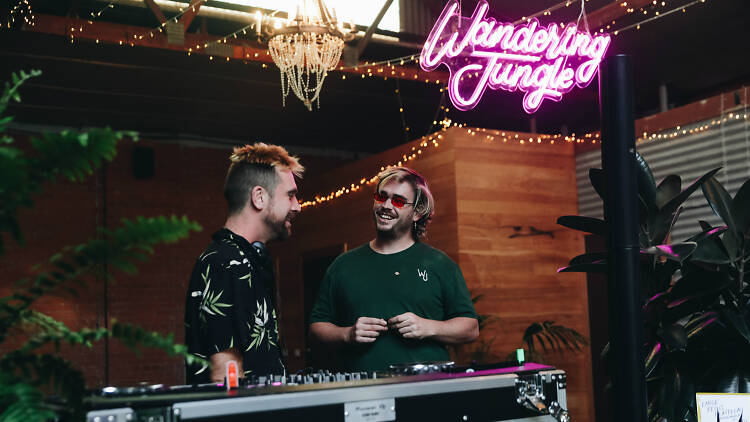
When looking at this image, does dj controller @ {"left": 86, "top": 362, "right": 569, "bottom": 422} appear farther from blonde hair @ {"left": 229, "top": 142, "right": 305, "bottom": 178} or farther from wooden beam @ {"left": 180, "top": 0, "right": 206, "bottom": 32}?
wooden beam @ {"left": 180, "top": 0, "right": 206, "bottom": 32}

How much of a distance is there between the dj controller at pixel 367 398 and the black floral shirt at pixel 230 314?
0.85ft

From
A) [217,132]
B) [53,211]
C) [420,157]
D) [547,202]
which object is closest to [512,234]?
[547,202]

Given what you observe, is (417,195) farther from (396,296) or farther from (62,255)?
(62,255)

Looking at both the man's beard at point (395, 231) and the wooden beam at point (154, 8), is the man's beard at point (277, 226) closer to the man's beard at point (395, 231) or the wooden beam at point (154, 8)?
the man's beard at point (395, 231)

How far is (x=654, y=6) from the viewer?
238 inches

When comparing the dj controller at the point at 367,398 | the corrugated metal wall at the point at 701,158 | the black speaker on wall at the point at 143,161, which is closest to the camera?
the dj controller at the point at 367,398

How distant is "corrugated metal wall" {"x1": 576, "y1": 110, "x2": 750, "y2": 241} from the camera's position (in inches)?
211

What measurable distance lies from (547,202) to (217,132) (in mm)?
4506

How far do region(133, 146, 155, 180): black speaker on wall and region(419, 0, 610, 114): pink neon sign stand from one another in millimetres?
4520

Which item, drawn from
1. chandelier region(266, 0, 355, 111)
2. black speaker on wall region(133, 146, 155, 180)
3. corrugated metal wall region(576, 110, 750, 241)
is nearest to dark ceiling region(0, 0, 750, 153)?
black speaker on wall region(133, 146, 155, 180)

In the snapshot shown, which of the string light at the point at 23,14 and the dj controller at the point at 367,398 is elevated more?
the string light at the point at 23,14

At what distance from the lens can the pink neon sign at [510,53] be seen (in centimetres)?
557

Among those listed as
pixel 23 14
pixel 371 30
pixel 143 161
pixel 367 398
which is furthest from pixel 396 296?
pixel 143 161

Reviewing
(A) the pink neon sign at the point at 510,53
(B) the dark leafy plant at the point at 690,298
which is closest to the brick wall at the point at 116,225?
(A) the pink neon sign at the point at 510,53
